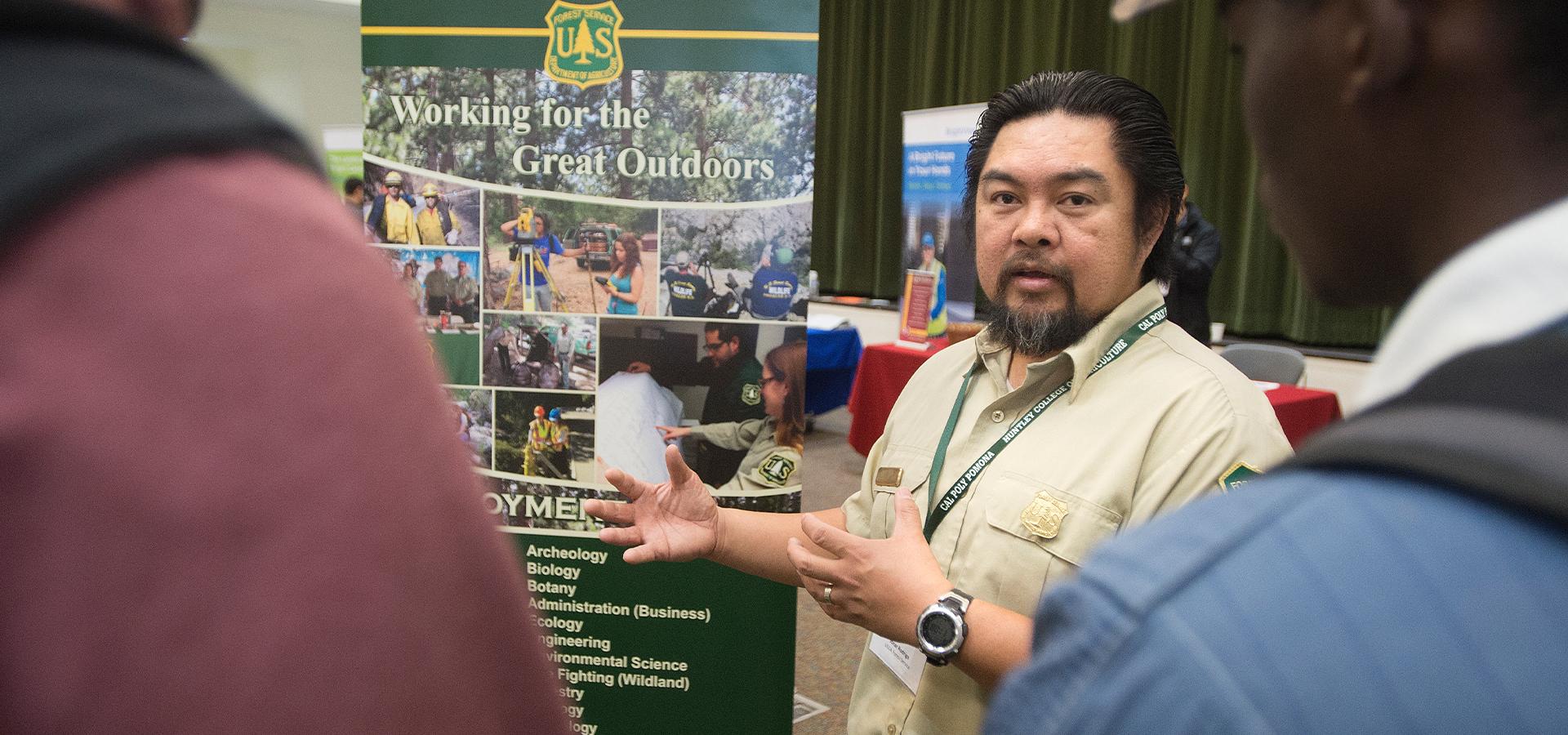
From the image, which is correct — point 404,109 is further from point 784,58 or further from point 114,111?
point 114,111

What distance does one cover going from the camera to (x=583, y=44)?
200cm

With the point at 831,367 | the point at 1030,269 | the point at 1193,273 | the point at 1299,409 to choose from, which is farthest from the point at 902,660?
the point at 831,367

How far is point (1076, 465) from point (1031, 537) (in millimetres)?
120

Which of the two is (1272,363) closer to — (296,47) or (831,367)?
(831,367)

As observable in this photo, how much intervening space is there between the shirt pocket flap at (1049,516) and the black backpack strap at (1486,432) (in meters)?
0.90

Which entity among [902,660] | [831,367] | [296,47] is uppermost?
[296,47]

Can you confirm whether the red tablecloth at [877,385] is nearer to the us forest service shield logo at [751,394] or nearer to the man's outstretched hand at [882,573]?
the us forest service shield logo at [751,394]

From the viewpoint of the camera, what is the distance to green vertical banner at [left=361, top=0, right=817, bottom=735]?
2.01m

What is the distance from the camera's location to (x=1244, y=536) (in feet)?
1.15

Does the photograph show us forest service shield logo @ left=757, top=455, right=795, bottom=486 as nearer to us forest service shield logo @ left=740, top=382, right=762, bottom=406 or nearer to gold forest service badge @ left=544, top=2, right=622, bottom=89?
us forest service shield logo @ left=740, top=382, right=762, bottom=406

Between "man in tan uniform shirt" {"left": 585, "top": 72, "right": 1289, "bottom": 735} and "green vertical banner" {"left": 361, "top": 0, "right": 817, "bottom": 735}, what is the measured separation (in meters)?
0.50

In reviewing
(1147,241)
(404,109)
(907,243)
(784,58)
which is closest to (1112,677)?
(1147,241)

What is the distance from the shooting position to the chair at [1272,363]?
14.4 ft

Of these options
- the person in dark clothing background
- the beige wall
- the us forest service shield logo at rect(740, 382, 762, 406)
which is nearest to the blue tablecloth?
the person in dark clothing background
